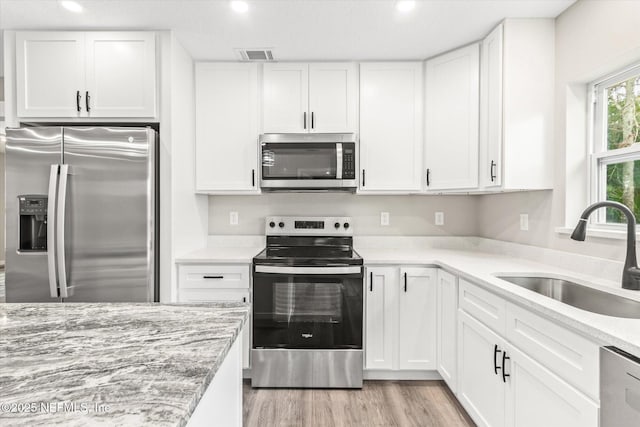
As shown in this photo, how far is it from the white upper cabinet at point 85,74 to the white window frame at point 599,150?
2739 millimetres

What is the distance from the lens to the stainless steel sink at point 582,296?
1.41 meters

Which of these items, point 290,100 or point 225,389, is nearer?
point 225,389

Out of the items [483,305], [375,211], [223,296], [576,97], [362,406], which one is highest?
[576,97]

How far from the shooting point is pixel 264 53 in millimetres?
2596

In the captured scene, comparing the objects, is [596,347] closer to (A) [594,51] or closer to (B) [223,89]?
(A) [594,51]

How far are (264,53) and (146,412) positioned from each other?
2.56m

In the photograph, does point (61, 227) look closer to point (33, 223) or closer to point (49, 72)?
point (33, 223)

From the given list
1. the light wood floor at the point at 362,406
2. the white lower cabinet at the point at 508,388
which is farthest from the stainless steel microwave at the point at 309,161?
the light wood floor at the point at 362,406

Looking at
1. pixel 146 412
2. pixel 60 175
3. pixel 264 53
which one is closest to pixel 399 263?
pixel 264 53

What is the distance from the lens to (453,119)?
2547mm

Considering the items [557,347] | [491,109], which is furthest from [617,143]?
[557,347]

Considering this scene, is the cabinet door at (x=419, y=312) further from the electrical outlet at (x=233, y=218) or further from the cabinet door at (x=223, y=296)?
the electrical outlet at (x=233, y=218)

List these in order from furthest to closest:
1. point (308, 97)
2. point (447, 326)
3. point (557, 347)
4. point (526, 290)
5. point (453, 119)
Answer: point (308, 97)
point (453, 119)
point (447, 326)
point (526, 290)
point (557, 347)

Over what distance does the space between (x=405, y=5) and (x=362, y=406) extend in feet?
8.05
